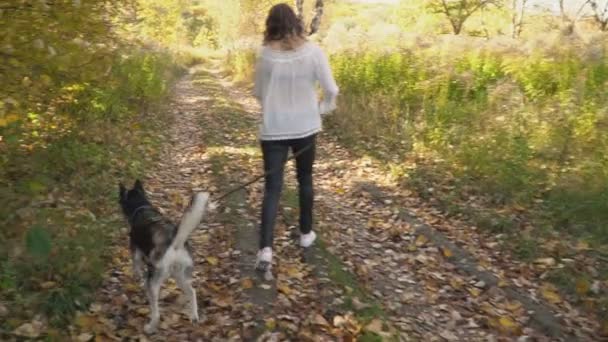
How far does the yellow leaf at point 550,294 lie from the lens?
4.59 m

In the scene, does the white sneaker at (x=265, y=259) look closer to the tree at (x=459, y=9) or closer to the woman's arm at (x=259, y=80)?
the woman's arm at (x=259, y=80)

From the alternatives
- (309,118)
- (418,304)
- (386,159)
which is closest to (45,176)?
(309,118)

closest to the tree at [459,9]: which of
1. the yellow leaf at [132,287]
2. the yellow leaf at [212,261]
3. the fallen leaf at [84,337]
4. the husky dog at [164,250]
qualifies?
the yellow leaf at [212,261]

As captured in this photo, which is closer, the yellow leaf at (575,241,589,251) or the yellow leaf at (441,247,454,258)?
the yellow leaf at (575,241,589,251)

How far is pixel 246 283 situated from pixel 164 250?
3.95ft

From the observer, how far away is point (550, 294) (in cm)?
468

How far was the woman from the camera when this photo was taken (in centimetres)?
425

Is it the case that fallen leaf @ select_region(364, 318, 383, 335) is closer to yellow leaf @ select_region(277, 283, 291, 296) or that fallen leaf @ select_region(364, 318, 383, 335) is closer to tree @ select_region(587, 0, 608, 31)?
yellow leaf @ select_region(277, 283, 291, 296)

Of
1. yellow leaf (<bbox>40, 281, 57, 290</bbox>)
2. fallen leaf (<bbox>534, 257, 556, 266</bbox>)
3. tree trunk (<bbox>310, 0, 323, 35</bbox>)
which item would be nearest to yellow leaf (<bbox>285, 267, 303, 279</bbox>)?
yellow leaf (<bbox>40, 281, 57, 290</bbox>)

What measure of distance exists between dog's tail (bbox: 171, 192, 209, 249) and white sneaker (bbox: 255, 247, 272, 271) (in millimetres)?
1351

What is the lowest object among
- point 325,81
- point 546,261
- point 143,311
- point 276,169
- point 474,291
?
point 474,291

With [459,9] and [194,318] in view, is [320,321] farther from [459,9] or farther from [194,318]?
[459,9]

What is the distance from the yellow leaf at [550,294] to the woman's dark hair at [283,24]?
3.38 metres

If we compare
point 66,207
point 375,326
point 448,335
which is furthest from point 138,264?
point 448,335
